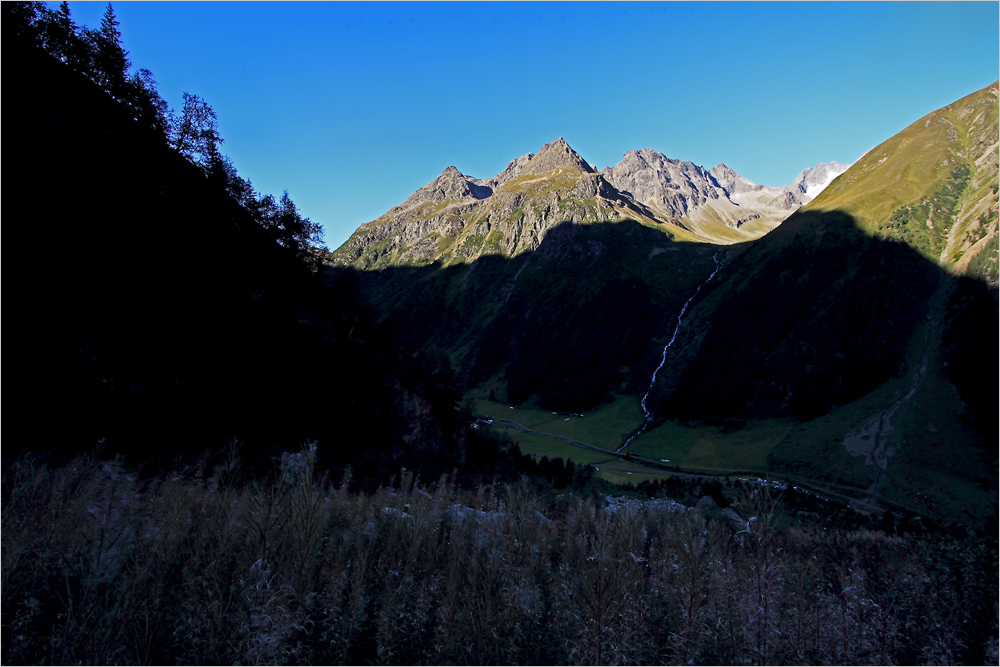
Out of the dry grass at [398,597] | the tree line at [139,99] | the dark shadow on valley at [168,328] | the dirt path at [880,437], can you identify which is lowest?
the dirt path at [880,437]

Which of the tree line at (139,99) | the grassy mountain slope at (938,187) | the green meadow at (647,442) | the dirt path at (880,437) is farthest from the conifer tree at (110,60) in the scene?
the grassy mountain slope at (938,187)

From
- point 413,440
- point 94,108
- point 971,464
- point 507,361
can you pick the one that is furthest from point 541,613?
point 507,361

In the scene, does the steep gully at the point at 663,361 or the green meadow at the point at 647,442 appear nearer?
the green meadow at the point at 647,442

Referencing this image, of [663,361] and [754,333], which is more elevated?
[754,333]

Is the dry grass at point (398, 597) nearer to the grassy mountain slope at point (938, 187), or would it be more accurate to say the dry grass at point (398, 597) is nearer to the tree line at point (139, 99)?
the tree line at point (139, 99)

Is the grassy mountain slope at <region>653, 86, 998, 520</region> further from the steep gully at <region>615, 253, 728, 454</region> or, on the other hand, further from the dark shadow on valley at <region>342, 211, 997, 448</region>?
the steep gully at <region>615, 253, 728, 454</region>

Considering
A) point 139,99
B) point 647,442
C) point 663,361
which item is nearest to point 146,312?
point 139,99

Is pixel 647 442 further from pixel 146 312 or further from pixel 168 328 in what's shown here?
pixel 146 312

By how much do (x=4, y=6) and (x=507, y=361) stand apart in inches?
6216

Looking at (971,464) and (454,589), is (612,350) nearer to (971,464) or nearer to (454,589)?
(971,464)

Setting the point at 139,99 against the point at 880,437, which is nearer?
the point at 139,99

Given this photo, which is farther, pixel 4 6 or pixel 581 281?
pixel 581 281

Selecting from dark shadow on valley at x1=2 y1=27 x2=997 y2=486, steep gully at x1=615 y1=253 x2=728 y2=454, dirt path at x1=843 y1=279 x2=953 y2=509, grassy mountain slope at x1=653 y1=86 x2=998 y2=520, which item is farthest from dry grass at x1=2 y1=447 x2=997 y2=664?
steep gully at x1=615 y1=253 x2=728 y2=454

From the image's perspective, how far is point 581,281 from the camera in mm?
194125
